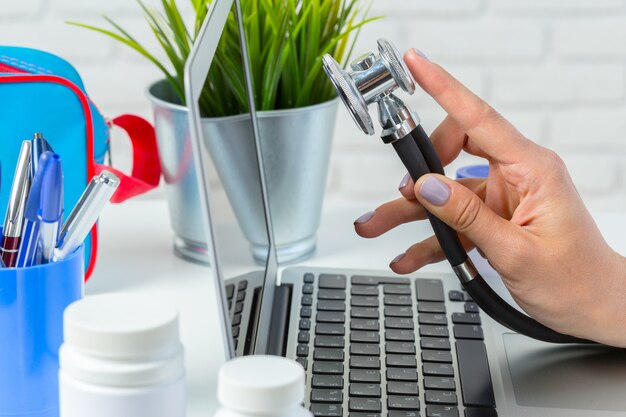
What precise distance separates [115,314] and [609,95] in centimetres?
122

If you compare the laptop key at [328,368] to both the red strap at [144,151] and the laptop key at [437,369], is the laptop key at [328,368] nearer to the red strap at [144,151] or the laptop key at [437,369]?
the laptop key at [437,369]

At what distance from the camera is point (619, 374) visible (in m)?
0.67

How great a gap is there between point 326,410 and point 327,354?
0.08m

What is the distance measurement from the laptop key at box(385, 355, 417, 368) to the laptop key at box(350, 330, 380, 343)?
32mm

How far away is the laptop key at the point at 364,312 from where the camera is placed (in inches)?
29.3

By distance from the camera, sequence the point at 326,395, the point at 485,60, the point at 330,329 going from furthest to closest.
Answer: the point at 485,60 < the point at 330,329 < the point at 326,395

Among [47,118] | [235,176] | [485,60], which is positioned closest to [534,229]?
[235,176]

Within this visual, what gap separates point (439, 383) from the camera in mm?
633

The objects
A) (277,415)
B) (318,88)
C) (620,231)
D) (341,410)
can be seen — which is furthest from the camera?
(620,231)

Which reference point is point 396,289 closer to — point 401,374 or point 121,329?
point 401,374

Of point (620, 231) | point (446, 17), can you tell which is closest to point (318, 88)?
point (620, 231)

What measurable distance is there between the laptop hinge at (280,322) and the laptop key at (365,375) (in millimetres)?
65

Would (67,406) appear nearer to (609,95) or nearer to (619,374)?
(619,374)

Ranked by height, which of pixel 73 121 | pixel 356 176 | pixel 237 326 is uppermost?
pixel 73 121
